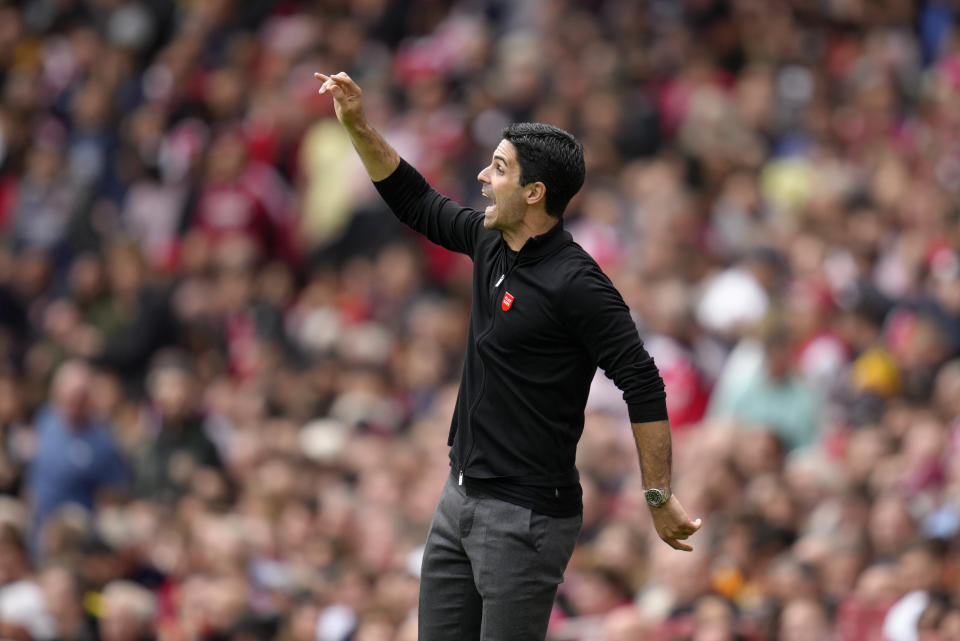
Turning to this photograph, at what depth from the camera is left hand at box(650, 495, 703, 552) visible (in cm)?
512

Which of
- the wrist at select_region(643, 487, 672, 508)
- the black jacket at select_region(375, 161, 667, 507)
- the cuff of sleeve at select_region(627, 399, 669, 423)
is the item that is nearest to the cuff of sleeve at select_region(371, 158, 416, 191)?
the black jacket at select_region(375, 161, 667, 507)

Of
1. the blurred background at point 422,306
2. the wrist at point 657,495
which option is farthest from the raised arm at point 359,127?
the blurred background at point 422,306

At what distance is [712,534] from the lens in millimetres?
9086

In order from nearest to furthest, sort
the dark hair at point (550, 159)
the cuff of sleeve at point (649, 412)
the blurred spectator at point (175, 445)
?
the cuff of sleeve at point (649, 412), the dark hair at point (550, 159), the blurred spectator at point (175, 445)

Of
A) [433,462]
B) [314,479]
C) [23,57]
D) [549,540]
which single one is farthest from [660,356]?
[23,57]

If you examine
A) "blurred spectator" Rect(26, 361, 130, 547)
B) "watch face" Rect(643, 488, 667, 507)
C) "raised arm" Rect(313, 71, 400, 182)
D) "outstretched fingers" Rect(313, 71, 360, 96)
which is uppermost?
"outstretched fingers" Rect(313, 71, 360, 96)

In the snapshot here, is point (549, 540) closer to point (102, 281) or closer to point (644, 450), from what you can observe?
point (644, 450)

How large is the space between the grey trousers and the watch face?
1.11 ft

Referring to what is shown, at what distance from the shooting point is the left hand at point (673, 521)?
16.8 ft

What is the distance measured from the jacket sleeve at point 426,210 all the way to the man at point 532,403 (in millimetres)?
275

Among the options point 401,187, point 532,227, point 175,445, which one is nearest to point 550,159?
point 532,227

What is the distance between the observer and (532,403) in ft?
17.1

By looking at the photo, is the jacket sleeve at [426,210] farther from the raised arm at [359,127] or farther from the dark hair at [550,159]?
the dark hair at [550,159]

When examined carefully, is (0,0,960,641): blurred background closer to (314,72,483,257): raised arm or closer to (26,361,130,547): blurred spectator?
(26,361,130,547): blurred spectator
